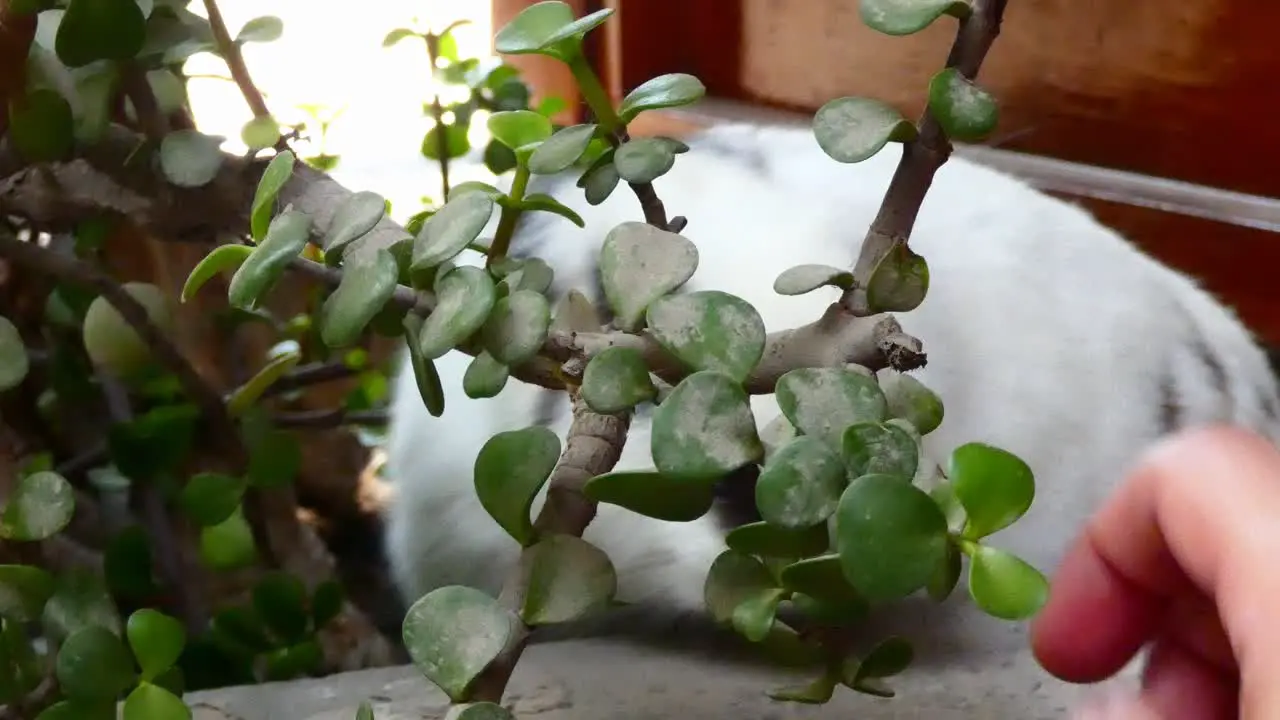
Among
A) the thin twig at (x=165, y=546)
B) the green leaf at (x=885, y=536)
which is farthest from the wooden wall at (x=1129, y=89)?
the green leaf at (x=885, y=536)

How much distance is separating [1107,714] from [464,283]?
19 centimetres

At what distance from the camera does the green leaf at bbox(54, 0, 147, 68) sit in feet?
1.03

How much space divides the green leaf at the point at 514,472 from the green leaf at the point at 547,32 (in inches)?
3.8

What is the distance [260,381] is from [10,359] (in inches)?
3.9

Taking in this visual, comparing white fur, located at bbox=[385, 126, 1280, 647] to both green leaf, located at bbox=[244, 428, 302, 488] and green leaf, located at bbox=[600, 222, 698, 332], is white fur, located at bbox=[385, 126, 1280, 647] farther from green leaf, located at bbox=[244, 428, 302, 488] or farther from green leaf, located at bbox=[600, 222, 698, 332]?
green leaf, located at bbox=[600, 222, 698, 332]

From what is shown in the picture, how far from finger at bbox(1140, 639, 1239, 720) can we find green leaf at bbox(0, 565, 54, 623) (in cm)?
30

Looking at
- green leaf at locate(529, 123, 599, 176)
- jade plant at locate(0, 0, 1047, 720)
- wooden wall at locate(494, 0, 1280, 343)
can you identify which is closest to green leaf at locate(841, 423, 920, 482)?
jade plant at locate(0, 0, 1047, 720)

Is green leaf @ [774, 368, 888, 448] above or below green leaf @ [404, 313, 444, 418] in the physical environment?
above

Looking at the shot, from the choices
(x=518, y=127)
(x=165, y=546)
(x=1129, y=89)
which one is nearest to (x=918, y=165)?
(x=518, y=127)

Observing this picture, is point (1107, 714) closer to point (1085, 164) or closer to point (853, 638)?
point (853, 638)

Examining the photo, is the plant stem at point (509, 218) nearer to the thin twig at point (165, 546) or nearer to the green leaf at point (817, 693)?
the green leaf at point (817, 693)

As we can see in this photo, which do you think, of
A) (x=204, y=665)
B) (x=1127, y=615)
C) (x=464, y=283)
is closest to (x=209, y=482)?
(x=204, y=665)

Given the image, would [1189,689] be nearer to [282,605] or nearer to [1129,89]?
[282,605]

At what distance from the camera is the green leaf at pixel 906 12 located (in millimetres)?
245
